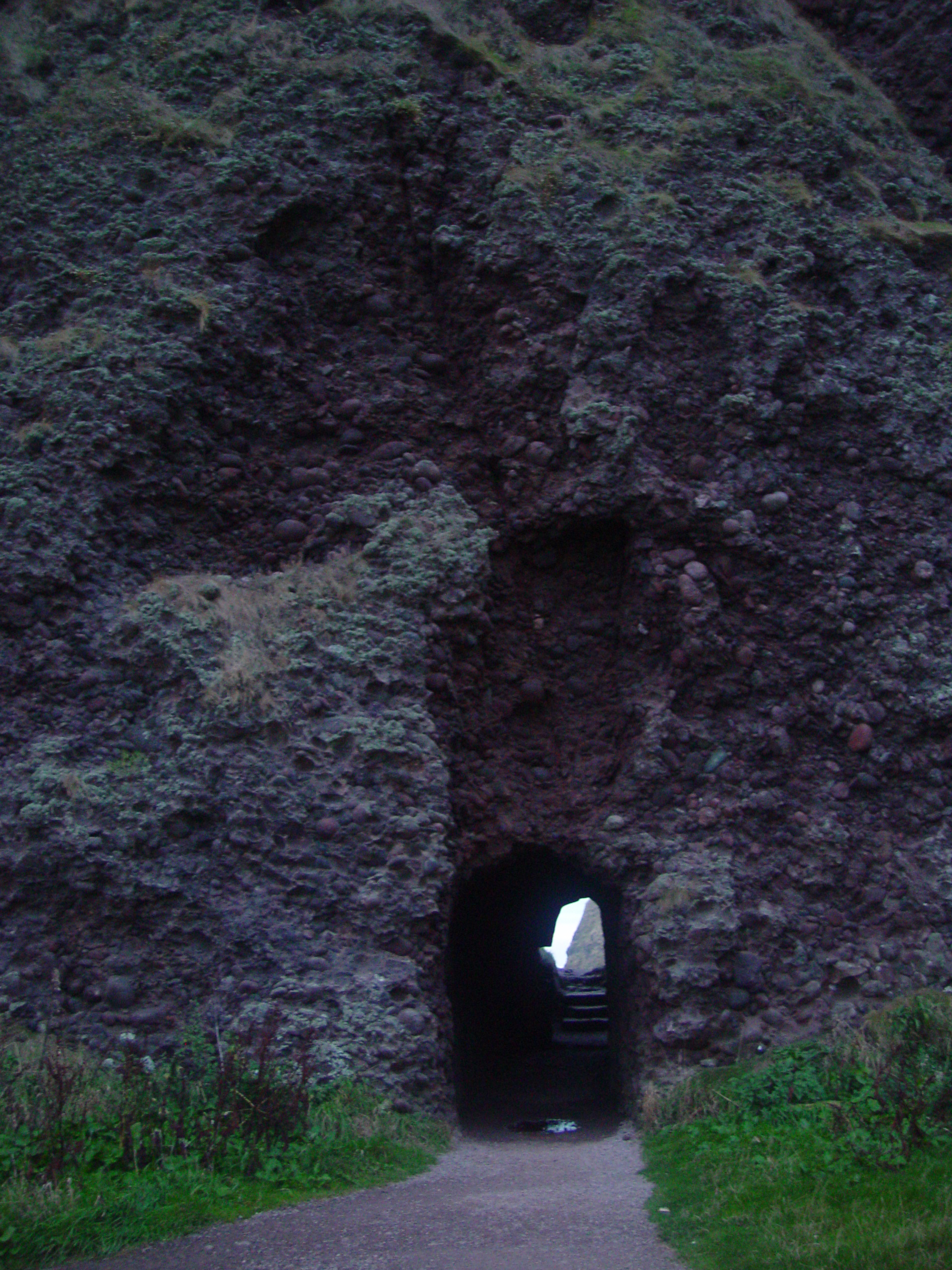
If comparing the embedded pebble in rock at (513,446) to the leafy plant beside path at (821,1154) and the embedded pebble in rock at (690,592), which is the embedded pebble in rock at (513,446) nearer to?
the embedded pebble in rock at (690,592)

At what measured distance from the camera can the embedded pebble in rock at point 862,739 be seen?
882cm

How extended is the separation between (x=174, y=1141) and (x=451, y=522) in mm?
5419

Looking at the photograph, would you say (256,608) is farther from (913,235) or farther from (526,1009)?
(526,1009)

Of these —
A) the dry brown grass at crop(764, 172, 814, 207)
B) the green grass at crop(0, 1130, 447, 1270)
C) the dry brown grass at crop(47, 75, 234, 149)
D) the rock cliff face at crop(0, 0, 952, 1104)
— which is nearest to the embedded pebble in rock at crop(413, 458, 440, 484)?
the rock cliff face at crop(0, 0, 952, 1104)

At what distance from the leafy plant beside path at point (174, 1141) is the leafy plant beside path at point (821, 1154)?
1707 millimetres

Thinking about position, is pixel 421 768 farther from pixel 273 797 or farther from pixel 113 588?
pixel 113 588

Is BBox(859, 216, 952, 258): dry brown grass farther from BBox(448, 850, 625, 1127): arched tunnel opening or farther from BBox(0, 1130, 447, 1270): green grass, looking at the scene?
BBox(0, 1130, 447, 1270): green grass

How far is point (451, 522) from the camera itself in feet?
31.2

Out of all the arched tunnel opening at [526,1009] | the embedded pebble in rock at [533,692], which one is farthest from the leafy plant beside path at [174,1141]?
the embedded pebble in rock at [533,692]

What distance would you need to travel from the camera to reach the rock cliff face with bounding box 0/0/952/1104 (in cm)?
782

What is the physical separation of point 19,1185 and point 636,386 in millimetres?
7793

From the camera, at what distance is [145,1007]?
7.32 metres

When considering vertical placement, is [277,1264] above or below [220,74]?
below

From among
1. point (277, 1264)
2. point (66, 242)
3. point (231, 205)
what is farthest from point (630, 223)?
point (277, 1264)
